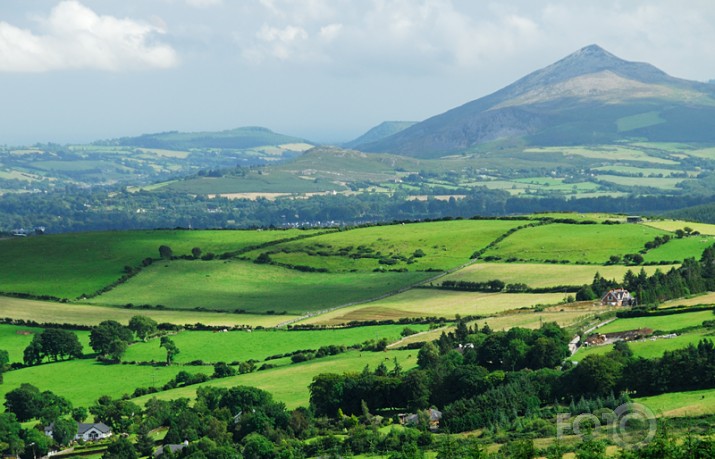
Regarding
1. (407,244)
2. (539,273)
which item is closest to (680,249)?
(539,273)

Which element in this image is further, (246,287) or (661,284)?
(246,287)

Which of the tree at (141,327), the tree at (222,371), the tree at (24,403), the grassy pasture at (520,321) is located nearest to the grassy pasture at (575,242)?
the grassy pasture at (520,321)

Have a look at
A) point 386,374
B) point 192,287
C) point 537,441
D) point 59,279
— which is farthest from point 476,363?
point 59,279

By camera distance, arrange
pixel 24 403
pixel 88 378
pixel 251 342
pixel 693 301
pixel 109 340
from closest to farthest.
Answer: pixel 24 403 < pixel 88 378 < pixel 693 301 < pixel 109 340 < pixel 251 342

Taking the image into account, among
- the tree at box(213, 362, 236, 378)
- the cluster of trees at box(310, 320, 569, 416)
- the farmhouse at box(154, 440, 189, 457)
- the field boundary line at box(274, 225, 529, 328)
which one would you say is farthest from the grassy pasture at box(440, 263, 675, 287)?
the farmhouse at box(154, 440, 189, 457)

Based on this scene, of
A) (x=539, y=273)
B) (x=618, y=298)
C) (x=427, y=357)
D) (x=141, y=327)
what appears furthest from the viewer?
(x=539, y=273)

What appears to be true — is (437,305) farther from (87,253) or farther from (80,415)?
(87,253)

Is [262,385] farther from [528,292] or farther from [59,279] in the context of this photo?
[59,279]
